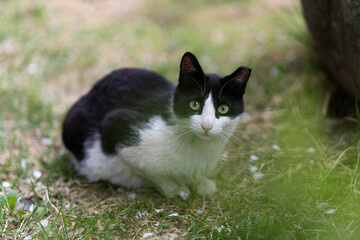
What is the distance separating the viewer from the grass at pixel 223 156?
7.02 feet

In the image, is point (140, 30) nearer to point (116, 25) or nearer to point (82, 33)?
point (116, 25)

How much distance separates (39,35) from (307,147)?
164 inches

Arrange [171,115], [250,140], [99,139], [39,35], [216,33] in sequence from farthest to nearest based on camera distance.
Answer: [216,33], [39,35], [250,140], [99,139], [171,115]

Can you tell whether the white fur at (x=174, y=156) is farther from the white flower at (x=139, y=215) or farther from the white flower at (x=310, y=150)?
the white flower at (x=310, y=150)

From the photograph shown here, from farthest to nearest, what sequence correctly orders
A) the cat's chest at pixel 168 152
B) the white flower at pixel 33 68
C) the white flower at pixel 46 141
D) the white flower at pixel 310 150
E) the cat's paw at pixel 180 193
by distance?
the white flower at pixel 33 68 < the white flower at pixel 46 141 < the white flower at pixel 310 150 < the cat's paw at pixel 180 193 < the cat's chest at pixel 168 152

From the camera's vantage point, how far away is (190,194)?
2582mm

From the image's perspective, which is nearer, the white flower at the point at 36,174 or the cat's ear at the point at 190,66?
the cat's ear at the point at 190,66

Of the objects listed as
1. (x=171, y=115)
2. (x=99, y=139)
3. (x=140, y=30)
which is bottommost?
(x=99, y=139)

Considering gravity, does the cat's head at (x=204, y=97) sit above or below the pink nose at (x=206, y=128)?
above

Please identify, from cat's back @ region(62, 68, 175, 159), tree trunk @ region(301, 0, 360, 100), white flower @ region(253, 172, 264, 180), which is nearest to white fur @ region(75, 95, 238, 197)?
cat's back @ region(62, 68, 175, 159)

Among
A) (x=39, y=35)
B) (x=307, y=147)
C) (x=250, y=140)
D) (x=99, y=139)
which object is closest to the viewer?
(x=99, y=139)

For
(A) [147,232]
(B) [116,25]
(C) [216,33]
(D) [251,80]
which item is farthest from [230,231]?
(B) [116,25]

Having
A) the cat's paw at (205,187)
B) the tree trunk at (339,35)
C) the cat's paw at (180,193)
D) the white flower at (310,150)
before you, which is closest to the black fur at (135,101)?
the cat's paw at (180,193)

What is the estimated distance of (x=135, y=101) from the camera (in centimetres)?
265
